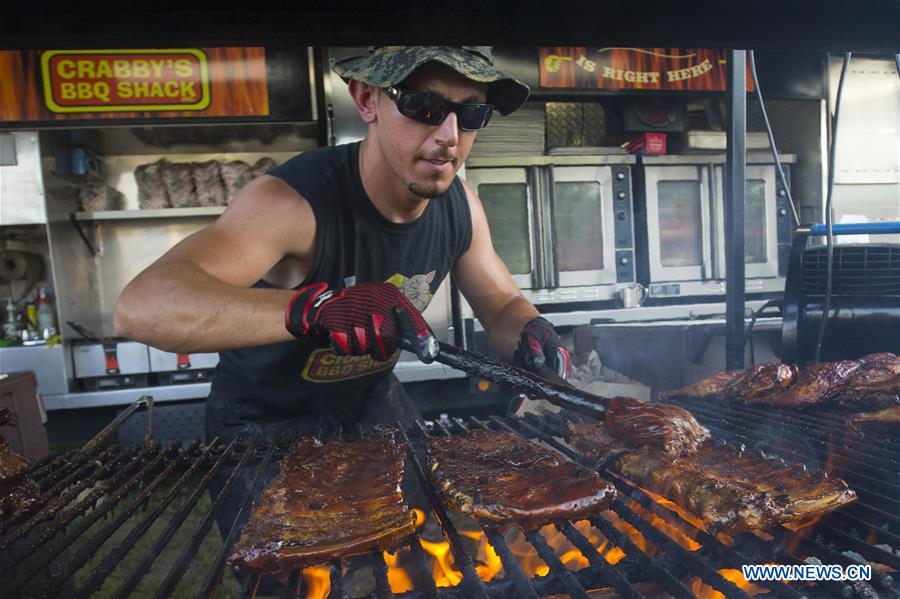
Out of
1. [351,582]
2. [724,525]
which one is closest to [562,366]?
[724,525]

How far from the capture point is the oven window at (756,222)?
6836 millimetres

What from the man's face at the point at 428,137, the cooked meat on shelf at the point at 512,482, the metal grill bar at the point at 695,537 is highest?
the man's face at the point at 428,137

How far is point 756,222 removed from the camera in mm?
6855

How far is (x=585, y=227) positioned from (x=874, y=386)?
4290 mm

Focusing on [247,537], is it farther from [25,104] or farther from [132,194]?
[132,194]

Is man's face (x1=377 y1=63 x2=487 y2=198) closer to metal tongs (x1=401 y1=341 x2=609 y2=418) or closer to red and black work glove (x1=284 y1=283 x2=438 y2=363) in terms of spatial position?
red and black work glove (x1=284 y1=283 x2=438 y2=363)

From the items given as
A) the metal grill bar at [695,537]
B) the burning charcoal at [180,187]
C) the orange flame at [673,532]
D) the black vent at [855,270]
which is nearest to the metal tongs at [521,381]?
the metal grill bar at [695,537]

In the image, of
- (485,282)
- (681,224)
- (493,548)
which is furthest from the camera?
(681,224)

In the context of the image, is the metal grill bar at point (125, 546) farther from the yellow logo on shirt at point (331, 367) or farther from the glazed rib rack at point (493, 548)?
the yellow logo on shirt at point (331, 367)

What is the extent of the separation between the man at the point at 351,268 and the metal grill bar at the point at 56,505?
20.3 inches

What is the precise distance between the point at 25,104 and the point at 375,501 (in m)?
5.45

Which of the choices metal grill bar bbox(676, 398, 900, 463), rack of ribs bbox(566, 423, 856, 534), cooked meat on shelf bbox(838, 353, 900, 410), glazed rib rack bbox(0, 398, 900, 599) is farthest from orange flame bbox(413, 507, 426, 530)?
cooked meat on shelf bbox(838, 353, 900, 410)

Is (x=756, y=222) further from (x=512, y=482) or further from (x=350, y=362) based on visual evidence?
(x=512, y=482)

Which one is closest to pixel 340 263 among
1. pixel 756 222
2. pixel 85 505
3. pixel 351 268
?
pixel 351 268
